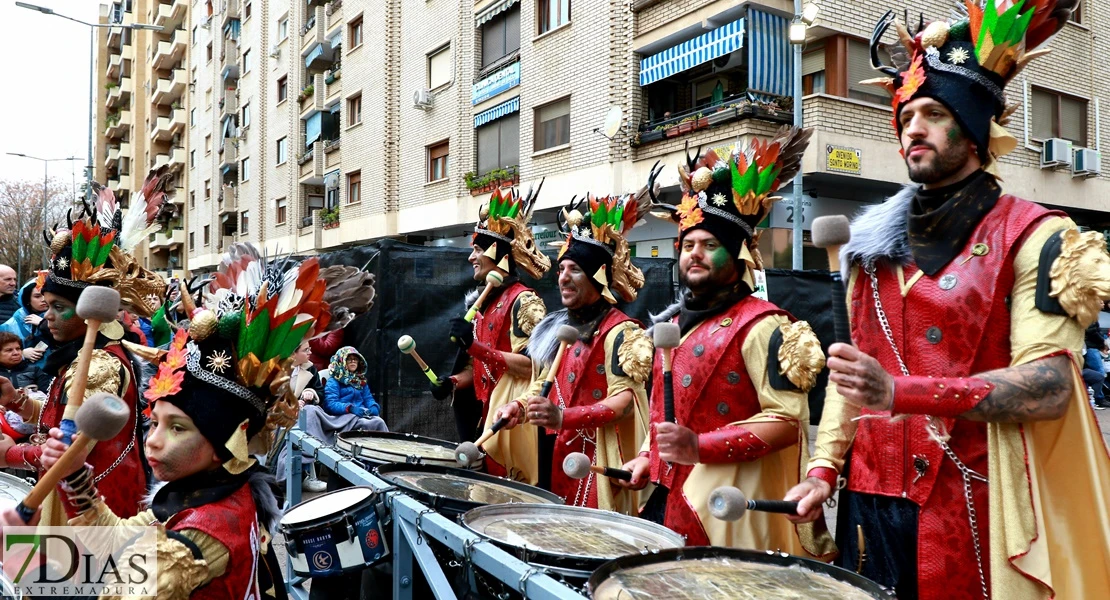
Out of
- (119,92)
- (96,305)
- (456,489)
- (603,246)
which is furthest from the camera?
(119,92)

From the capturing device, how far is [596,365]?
4.37 m

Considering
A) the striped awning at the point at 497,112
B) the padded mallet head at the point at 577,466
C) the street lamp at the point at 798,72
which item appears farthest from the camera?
the striped awning at the point at 497,112

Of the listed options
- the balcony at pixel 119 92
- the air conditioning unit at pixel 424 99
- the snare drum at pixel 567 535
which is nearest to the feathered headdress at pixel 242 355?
the snare drum at pixel 567 535

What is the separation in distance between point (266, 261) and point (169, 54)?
50335mm

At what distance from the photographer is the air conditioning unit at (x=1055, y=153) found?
15.6m

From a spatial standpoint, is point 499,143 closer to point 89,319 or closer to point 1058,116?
point 1058,116

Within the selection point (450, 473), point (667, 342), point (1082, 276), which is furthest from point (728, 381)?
point (450, 473)

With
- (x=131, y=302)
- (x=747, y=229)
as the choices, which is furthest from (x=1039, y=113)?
(x=131, y=302)

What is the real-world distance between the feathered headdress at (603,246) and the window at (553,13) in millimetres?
13120

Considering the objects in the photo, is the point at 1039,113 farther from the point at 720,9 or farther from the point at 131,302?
the point at 131,302

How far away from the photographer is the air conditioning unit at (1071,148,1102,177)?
52.4 feet

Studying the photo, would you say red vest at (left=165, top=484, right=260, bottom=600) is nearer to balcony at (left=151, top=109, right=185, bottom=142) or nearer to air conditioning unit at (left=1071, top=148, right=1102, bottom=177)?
air conditioning unit at (left=1071, top=148, right=1102, bottom=177)

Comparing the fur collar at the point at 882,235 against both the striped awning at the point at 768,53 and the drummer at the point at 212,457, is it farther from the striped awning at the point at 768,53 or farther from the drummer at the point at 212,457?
the striped awning at the point at 768,53

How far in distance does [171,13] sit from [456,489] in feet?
168
